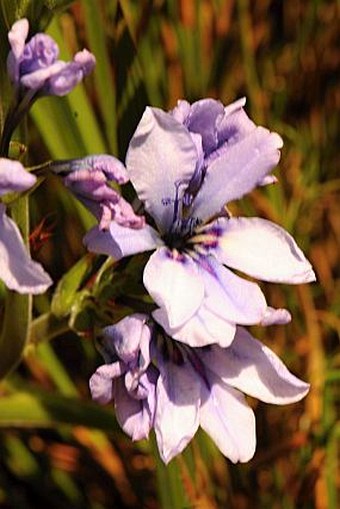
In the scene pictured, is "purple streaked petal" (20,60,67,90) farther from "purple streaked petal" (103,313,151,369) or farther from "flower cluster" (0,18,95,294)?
"purple streaked petal" (103,313,151,369)

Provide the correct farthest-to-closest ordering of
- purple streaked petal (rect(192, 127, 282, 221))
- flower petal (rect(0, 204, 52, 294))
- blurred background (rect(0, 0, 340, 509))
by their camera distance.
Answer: blurred background (rect(0, 0, 340, 509)), purple streaked petal (rect(192, 127, 282, 221)), flower petal (rect(0, 204, 52, 294))

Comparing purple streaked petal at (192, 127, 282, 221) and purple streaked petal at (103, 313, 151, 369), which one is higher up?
purple streaked petal at (192, 127, 282, 221)

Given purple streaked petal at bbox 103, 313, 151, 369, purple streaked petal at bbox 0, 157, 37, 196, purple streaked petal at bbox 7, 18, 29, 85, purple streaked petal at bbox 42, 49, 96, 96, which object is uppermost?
purple streaked petal at bbox 7, 18, 29, 85

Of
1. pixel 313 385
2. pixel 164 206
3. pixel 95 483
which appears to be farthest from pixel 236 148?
pixel 95 483

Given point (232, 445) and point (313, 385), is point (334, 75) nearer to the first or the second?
point (313, 385)

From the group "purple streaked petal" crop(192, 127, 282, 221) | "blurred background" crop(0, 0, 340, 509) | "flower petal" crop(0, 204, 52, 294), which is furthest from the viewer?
"blurred background" crop(0, 0, 340, 509)

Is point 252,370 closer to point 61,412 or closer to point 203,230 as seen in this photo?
point 203,230

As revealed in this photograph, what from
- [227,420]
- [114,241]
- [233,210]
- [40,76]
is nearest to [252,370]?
[227,420]

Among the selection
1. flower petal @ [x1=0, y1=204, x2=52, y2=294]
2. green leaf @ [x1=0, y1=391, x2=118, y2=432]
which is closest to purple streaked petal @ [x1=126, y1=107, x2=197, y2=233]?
flower petal @ [x1=0, y1=204, x2=52, y2=294]

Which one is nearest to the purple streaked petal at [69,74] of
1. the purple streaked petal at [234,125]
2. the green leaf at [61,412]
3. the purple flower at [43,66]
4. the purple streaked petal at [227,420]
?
the purple flower at [43,66]
